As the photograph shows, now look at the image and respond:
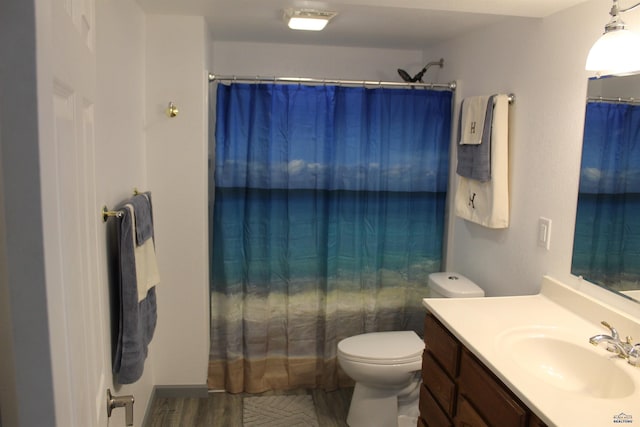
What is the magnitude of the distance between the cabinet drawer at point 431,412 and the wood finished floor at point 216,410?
83 centimetres

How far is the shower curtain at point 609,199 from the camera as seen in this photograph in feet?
5.39

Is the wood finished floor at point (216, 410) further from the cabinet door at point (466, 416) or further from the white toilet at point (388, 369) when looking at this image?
the cabinet door at point (466, 416)

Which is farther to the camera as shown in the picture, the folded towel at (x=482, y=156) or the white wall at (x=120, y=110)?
the folded towel at (x=482, y=156)

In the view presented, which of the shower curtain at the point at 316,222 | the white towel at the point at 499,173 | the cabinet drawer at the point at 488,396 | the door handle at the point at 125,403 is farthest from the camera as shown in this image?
the shower curtain at the point at 316,222

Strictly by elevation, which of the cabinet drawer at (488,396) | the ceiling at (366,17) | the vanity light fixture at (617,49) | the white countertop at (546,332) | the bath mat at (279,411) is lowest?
the bath mat at (279,411)

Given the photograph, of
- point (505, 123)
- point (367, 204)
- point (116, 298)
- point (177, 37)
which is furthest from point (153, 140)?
point (505, 123)

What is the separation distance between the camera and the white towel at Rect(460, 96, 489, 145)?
2.39 metres

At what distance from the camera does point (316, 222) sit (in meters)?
2.93

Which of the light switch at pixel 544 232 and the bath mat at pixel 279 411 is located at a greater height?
the light switch at pixel 544 232

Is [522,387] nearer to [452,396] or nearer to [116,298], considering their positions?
[452,396]

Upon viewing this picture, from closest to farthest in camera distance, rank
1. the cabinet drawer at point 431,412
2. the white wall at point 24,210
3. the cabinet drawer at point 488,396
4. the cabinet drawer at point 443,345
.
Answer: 1. the white wall at point 24,210
2. the cabinet drawer at point 488,396
3. the cabinet drawer at point 443,345
4. the cabinet drawer at point 431,412

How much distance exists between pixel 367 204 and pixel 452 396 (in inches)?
55.3

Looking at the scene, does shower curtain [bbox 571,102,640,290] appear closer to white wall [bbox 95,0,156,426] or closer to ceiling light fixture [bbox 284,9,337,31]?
ceiling light fixture [bbox 284,9,337,31]

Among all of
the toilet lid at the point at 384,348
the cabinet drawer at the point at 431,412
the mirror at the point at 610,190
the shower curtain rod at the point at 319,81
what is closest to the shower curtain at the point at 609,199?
the mirror at the point at 610,190
